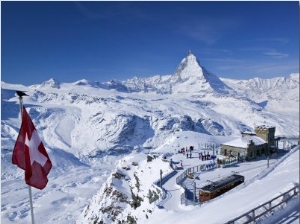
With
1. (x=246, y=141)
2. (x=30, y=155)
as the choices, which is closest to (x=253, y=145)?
(x=246, y=141)

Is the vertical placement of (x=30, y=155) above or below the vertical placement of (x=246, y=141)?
below

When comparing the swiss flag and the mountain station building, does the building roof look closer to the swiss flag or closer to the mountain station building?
the mountain station building

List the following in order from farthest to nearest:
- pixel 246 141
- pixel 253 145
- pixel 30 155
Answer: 1. pixel 246 141
2. pixel 253 145
3. pixel 30 155

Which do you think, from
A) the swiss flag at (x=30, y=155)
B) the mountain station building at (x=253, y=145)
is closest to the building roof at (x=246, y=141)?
the mountain station building at (x=253, y=145)

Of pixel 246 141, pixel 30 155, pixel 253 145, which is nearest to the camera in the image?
pixel 30 155

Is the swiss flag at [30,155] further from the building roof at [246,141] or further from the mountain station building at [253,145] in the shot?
the building roof at [246,141]

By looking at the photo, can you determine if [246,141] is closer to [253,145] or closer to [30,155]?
[253,145]

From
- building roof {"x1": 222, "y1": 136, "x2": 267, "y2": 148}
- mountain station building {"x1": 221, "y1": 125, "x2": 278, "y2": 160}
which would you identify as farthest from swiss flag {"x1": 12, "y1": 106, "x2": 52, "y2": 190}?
building roof {"x1": 222, "y1": 136, "x2": 267, "y2": 148}
